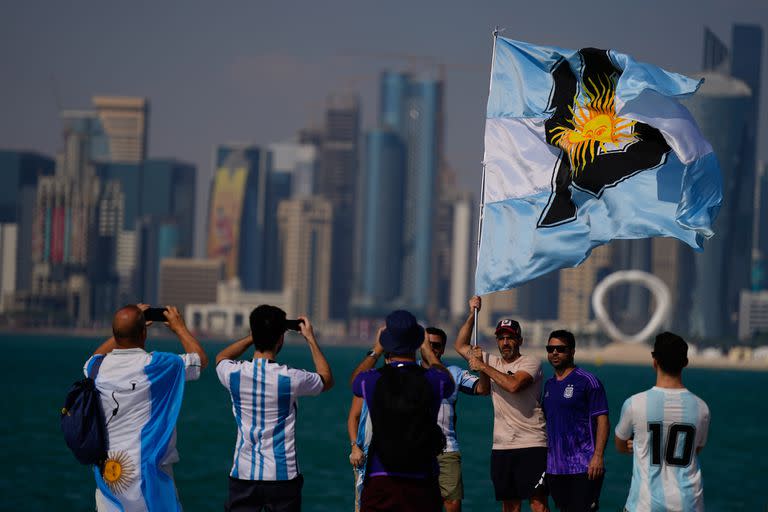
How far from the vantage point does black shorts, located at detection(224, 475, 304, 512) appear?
9398 millimetres

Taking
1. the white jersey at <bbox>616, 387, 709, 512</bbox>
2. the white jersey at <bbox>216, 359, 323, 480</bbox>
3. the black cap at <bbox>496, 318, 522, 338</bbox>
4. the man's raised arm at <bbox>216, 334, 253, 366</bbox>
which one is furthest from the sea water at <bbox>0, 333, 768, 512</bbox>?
the white jersey at <bbox>616, 387, 709, 512</bbox>

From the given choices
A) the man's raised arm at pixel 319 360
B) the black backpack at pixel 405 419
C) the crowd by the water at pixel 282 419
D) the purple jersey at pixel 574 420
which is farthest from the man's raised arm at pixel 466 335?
the black backpack at pixel 405 419

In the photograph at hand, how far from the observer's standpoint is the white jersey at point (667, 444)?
30.5ft

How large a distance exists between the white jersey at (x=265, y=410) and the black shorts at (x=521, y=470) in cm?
282

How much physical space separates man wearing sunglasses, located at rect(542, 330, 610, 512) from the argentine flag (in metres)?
1.26

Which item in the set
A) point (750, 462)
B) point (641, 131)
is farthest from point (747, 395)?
point (641, 131)

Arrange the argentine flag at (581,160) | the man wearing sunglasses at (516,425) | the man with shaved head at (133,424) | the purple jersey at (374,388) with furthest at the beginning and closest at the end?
the argentine flag at (581,160) → the man wearing sunglasses at (516,425) → the man with shaved head at (133,424) → the purple jersey at (374,388)

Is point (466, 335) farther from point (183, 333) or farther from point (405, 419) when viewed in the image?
point (183, 333)

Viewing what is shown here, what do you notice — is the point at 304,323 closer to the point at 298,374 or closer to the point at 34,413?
the point at 298,374

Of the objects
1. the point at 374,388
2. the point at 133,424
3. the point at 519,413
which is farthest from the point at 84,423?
the point at 519,413

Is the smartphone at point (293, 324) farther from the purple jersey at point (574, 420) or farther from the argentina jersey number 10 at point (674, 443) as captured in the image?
the purple jersey at point (574, 420)

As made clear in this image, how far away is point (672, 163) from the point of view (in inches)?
510

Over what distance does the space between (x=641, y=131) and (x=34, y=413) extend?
5729cm

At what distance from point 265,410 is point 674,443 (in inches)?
108
